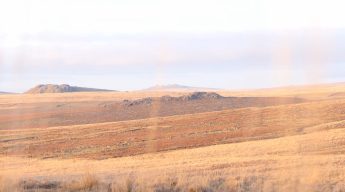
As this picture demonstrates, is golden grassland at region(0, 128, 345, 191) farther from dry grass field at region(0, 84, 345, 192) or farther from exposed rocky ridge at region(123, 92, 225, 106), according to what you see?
exposed rocky ridge at region(123, 92, 225, 106)

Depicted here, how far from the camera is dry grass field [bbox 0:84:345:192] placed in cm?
1742

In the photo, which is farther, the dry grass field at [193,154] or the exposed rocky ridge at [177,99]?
the exposed rocky ridge at [177,99]

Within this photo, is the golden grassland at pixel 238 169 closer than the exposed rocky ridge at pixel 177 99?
Yes

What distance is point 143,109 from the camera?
8362cm

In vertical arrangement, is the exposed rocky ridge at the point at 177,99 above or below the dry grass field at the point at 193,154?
above

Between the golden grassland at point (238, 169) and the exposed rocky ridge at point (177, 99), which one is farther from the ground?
the exposed rocky ridge at point (177, 99)

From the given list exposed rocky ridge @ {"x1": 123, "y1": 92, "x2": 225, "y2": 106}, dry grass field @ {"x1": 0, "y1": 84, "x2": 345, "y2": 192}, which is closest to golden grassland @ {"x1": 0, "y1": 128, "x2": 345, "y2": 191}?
dry grass field @ {"x1": 0, "y1": 84, "x2": 345, "y2": 192}

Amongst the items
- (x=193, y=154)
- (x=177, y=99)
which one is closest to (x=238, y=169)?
(x=193, y=154)

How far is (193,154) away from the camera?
3069 cm

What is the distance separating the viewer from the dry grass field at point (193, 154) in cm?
1742

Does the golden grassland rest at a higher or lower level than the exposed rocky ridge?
lower

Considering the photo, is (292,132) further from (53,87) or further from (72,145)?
(53,87)

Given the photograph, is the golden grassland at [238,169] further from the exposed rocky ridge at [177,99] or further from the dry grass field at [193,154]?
the exposed rocky ridge at [177,99]

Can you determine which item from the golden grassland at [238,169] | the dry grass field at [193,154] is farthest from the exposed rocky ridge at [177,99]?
the golden grassland at [238,169]
